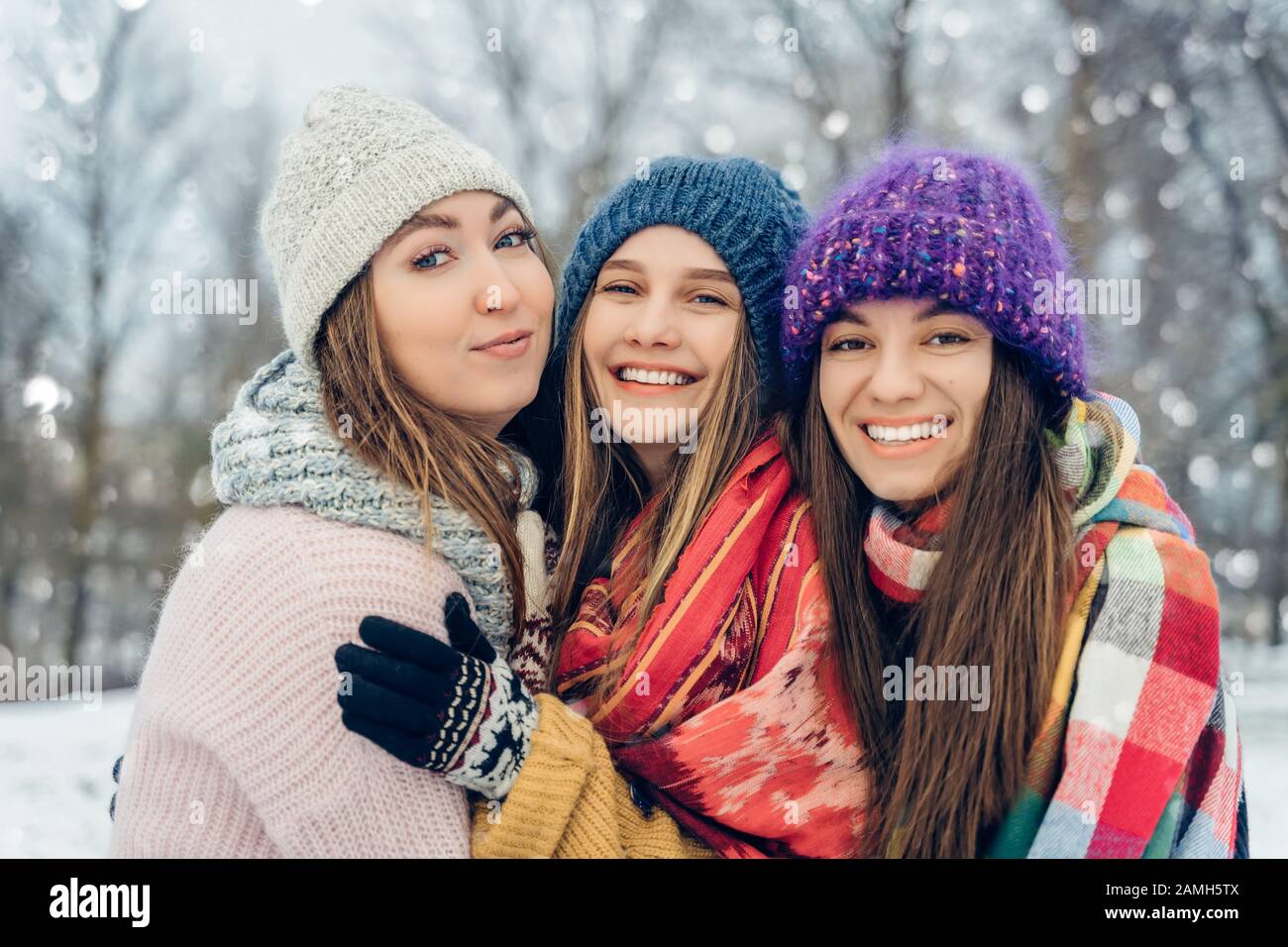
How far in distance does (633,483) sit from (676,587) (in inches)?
19.4

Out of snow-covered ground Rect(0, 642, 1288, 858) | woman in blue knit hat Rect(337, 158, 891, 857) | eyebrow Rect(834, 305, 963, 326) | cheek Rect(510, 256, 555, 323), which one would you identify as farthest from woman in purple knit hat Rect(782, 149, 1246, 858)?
snow-covered ground Rect(0, 642, 1288, 858)

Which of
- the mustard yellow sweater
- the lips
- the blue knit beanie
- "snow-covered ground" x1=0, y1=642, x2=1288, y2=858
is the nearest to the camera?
the mustard yellow sweater

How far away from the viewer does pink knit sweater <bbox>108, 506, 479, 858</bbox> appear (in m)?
1.75

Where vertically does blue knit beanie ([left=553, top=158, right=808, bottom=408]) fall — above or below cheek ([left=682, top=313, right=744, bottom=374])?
above

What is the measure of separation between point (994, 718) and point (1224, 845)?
55 cm

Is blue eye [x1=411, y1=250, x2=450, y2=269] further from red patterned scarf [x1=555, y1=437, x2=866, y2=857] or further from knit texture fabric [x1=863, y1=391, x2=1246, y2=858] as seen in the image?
knit texture fabric [x1=863, y1=391, x2=1246, y2=858]

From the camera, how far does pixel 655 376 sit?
231cm

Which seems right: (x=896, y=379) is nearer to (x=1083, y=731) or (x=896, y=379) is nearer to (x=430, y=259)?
(x=1083, y=731)

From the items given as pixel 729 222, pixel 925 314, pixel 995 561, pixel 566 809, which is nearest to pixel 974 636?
pixel 995 561

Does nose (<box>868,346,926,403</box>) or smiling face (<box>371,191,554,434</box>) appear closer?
nose (<box>868,346,926,403</box>)

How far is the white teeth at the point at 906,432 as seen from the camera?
1979mm

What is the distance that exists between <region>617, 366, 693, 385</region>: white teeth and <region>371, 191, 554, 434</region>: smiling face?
9.2 inches

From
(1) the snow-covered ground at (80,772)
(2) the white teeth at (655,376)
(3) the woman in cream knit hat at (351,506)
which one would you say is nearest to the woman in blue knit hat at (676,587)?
(2) the white teeth at (655,376)

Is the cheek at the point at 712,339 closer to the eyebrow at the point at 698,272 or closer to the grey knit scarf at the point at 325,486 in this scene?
the eyebrow at the point at 698,272
